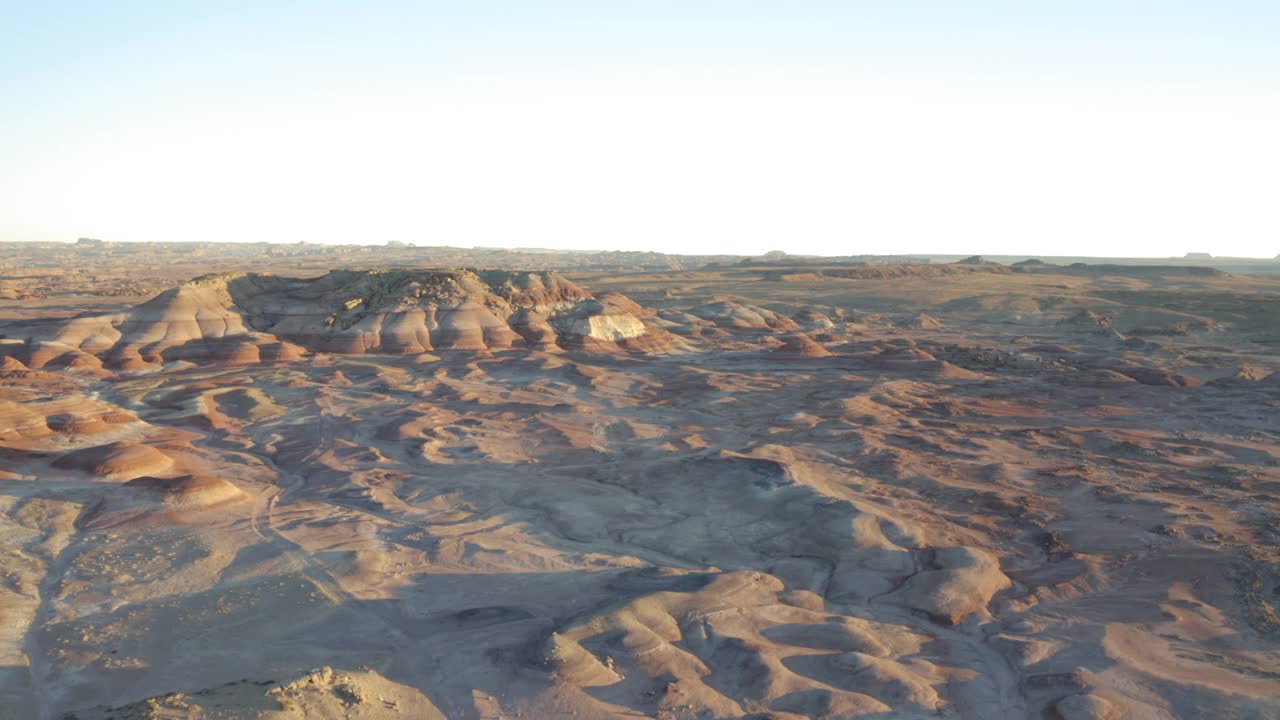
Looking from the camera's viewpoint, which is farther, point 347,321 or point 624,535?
point 347,321

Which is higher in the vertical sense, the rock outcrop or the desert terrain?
the rock outcrop

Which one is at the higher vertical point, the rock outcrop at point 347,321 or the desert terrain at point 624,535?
the rock outcrop at point 347,321

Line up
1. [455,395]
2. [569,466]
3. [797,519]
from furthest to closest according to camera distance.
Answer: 1. [455,395]
2. [569,466]
3. [797,519]

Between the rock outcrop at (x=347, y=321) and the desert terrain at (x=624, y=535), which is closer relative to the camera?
the desert terrain at (x=624, y=535)

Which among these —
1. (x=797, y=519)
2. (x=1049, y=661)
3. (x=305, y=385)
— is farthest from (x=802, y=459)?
(x=305, y=385)

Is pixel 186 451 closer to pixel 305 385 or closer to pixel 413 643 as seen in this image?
pixel 305 385

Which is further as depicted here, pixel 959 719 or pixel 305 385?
pixel 305 385

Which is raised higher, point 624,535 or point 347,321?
point 347,321

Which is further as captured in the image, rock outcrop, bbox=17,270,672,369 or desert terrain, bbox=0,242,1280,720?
rock outcrop, bbox=17,270,672,369
